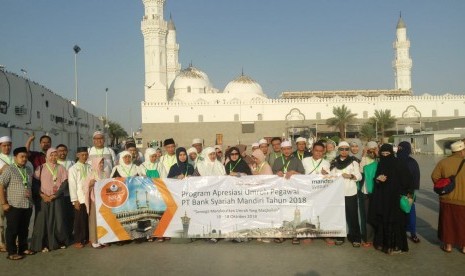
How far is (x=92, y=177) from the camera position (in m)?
5.95

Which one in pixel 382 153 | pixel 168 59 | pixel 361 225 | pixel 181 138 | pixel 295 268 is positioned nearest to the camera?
pixel 295 268

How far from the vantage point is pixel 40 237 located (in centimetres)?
564

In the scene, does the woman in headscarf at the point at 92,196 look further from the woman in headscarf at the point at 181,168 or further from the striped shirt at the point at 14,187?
the woman in headscarf at the point at 181,168

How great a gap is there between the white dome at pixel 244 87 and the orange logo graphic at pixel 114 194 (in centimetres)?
4810

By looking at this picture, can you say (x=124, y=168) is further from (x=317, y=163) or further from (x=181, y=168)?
(x=317, y=163)

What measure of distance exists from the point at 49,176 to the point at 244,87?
48845mm

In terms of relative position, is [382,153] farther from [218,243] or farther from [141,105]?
[141,105]

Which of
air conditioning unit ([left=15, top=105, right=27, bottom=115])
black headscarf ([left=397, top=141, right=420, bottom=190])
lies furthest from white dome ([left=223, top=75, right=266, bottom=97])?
black headscarf ([left=397, top=141, right=420, bottom=190])

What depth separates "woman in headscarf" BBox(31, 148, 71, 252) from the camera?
5.67m

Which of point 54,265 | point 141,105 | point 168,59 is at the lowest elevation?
point 54,265

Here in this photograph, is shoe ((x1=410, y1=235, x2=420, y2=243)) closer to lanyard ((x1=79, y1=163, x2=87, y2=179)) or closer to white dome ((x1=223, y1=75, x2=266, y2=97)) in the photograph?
lanyard ((x1=79, y1=163, x2=87, y2=179))

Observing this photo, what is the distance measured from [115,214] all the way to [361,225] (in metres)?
3.41

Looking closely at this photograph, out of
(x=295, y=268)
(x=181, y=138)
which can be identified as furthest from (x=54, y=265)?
(x=181, y=138)

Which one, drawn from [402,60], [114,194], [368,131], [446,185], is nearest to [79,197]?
[114,194]
